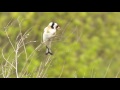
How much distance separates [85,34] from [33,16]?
87.0 inches

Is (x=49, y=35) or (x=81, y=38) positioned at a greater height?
(x=49, y=35)

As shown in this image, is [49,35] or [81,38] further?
[81,38]

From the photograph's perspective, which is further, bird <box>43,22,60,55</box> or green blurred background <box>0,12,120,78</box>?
green blurred background <box>0,12,120,78</box>

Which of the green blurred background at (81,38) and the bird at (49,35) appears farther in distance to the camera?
the green blurred background at (81,38)

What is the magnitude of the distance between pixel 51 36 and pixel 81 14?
10446 millimetres
